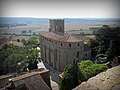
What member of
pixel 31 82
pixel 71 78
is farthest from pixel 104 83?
pixel 31 82

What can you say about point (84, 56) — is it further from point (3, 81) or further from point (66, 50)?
point (3, 81)

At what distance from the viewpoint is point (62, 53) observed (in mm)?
10742

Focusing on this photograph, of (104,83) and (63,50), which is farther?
(63,50)

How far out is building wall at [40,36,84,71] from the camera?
1059 centimetres

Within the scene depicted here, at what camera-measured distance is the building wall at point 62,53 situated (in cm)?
1059

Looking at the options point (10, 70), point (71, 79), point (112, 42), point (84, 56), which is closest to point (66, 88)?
point (71, 79)

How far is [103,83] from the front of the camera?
Result: 1329mm

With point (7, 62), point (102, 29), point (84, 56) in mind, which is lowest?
point (84, 56)

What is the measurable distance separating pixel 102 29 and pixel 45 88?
8.68 metres

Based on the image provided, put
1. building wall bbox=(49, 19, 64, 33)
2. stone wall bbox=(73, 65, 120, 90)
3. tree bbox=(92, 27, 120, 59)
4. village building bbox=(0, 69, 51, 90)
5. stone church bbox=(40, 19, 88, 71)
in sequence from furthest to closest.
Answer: building wall bbox=(49, 19, 64, 33), tree bbox=(92, 27, 120, 59), stone church bbox=(40, 19, 88, 71), village building bbox=(0, 69, 51, 90), stone wall bbox=(73, 65, 120, 90)

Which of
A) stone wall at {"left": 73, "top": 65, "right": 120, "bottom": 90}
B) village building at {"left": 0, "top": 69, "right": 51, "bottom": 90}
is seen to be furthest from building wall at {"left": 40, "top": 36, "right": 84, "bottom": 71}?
stone wall at {"left": 73, "top": 65, "right": 120, "bottom": 90}

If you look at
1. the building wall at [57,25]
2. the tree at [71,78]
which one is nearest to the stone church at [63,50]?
the building wall at [57,25]

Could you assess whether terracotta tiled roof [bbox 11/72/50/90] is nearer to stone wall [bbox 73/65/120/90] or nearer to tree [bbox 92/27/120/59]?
stone wall [bbox 73/65/120/90]

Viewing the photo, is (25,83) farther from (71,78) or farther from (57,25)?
(57,25)
